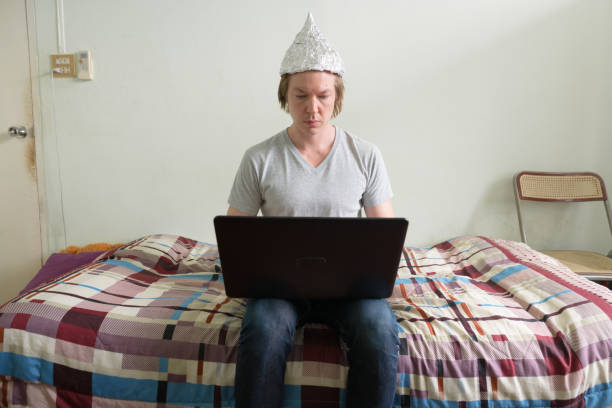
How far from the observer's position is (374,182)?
1.22m

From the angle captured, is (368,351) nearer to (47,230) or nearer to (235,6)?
(235,6)

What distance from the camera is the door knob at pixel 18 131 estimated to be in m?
Result: 2.02

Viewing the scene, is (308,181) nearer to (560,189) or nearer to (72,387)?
(72,387)

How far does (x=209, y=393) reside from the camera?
1.02 metres

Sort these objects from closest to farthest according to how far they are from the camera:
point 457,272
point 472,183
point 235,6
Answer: point 457,272
point 235,6
point 472,183

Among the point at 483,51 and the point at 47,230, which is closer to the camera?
the point at 483,51

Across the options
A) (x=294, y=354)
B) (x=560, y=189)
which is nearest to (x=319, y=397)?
(x=294, y=354)

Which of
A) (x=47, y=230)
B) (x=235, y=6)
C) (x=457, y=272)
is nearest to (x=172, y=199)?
(x=47, y=230)

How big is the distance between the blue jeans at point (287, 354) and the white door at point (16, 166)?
1.75 meters

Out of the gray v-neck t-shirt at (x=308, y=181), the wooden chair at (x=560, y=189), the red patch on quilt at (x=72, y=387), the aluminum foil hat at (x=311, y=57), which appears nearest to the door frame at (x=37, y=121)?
the red patch on quilt at (x=72, y=387)

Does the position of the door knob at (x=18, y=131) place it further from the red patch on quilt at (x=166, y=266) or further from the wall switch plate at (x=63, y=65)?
the red patch on quilt at (x=166, y=266)

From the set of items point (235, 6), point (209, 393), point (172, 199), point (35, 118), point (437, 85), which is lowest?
point (209, 393)

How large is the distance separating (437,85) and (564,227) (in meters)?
1.02

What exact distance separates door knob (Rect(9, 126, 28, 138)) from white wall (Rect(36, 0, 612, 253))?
127 mm
